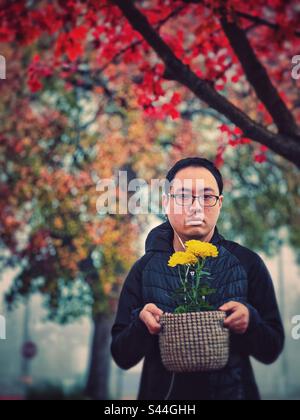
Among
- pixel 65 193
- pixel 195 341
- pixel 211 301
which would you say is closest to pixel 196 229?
pixel 211 301

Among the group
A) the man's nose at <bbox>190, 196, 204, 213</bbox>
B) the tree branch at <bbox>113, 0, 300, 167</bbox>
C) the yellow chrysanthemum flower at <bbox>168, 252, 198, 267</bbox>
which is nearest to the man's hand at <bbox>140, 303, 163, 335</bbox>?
the yellow chrysanthemum flower at <bbox>168, 252, 198, 267</bbox>

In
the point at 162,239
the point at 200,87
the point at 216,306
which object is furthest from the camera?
the point at 200,87

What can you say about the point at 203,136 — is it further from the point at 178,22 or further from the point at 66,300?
the point at 66,300

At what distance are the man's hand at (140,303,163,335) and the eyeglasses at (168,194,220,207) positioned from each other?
579 mm

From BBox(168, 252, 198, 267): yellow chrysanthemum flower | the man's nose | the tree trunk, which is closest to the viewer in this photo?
BBox(168, 252, 198, 267): yellow chrysanthemum flower

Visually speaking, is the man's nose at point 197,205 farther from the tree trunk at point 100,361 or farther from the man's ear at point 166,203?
the tree trunk at point 100,361

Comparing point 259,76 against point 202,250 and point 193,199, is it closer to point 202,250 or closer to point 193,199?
point 193,199

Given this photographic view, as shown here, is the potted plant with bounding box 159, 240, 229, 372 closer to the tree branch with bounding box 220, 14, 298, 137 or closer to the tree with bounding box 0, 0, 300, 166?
the tree with bounding box 0, 0, 300, 166

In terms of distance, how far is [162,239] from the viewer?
2.86 m

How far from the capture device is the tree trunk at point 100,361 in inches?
424

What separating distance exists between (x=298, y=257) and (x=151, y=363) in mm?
14419

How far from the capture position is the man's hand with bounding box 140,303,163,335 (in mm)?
2396

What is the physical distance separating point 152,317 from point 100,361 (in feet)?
29.4

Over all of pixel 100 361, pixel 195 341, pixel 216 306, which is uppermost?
pixel 216 306
